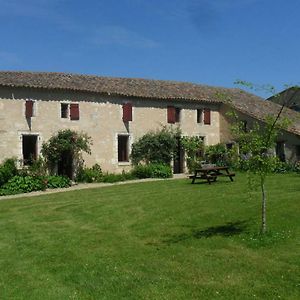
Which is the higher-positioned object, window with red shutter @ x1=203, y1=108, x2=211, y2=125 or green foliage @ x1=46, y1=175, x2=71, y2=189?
window with red shutter @ x1=203, y1=108, x2=211, y2=125

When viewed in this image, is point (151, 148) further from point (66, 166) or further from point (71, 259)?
point (71, 259)

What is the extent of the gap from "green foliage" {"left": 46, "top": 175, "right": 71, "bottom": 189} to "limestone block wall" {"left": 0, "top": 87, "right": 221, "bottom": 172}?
2194 millimetres

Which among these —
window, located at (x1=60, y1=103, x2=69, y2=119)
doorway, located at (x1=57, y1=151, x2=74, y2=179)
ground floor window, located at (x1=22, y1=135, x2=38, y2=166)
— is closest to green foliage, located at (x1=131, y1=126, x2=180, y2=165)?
doorway, located at (x1=57, y1=151, x2=74, y2=179)

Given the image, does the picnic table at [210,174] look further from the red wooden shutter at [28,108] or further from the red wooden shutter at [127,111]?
the red wooden shutter at [28,108]

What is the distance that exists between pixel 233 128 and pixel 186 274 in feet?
12.5

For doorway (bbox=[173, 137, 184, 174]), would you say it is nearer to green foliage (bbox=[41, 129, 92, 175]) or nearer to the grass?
green foliage (bbox=[41, 129, 92, 175])

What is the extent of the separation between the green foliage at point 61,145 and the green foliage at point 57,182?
1.31 m

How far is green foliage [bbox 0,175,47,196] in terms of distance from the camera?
821 inches

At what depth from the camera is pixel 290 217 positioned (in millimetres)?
10469

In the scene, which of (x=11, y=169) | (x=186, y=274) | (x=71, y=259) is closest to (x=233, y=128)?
(x=186, y=274)

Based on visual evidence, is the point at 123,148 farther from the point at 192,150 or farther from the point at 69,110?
the point at 192,150

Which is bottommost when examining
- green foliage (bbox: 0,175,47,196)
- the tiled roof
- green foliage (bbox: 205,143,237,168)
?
green foliage (bbox: 0,175,47,196)

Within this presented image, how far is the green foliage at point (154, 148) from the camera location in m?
27.1

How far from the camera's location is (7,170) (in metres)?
21.5
